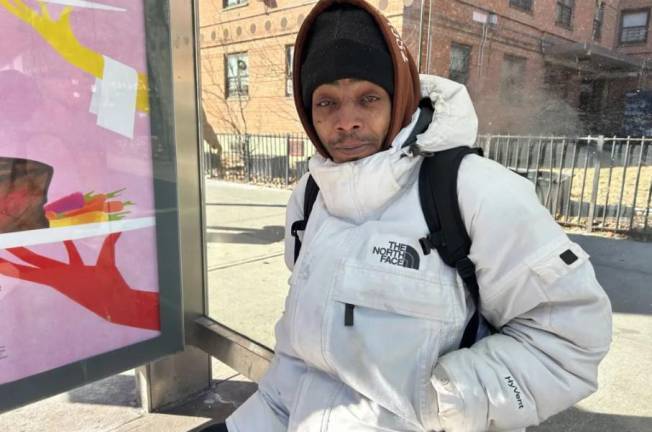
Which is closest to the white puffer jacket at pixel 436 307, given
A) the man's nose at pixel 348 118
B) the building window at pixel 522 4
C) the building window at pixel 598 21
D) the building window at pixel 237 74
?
the man's nose at pixel 348 118

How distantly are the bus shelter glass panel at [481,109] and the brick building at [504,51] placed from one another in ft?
0.04

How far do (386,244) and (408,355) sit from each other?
0.82 ft


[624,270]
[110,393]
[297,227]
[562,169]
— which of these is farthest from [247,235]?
[562,169]

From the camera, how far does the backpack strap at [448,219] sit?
1057mm

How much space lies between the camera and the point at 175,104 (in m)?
2.26

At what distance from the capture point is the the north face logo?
108cm

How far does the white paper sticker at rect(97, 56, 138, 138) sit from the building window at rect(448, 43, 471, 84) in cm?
280

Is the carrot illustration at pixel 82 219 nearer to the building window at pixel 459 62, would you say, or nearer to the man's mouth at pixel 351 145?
the man's mouth at pixel 351 145

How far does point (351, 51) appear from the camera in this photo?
3.97ft

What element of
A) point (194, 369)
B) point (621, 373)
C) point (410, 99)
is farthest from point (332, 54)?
point (621, 373)

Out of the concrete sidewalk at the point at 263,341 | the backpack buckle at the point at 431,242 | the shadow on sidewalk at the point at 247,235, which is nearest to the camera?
the backpack buckle at the point at 431,242

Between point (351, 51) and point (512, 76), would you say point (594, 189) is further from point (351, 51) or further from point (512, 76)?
point (351, 51)

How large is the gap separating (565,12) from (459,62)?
3.45ft

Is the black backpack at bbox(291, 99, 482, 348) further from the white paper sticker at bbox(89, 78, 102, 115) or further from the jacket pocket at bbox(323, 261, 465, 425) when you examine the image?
the white paper sticker at bbox(89, 78, 102, 115)
